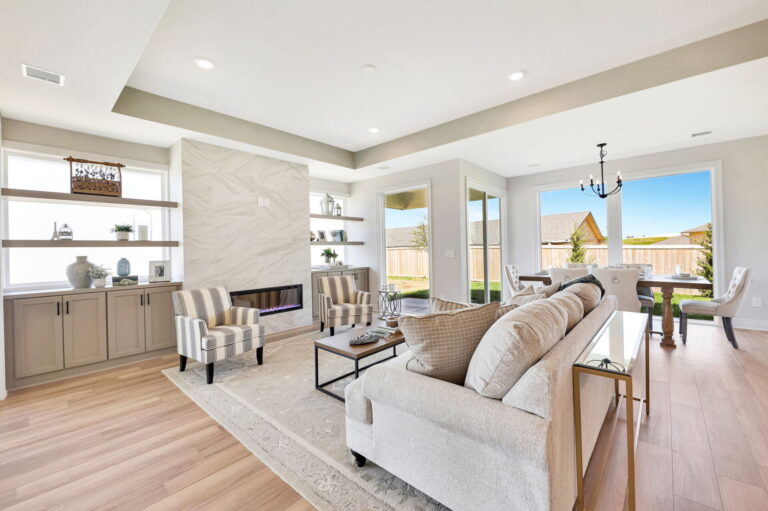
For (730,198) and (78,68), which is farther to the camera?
(730,198)

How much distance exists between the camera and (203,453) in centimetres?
201

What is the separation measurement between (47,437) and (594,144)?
624cm

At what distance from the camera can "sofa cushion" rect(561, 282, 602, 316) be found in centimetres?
213

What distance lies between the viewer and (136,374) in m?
3.30

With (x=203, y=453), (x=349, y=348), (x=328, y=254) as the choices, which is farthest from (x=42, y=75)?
(x=328, y=254)

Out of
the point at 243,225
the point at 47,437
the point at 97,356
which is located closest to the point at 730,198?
the point at 243,225

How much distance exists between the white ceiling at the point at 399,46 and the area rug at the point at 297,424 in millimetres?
2813

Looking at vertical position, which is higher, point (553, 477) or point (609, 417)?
point (553, 477)

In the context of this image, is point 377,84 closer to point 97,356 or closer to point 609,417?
point 609,417

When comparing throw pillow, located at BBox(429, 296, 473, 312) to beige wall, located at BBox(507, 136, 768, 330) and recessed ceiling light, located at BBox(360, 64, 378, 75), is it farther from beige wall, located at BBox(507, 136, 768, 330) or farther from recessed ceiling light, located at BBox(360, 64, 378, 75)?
beige wall, located at BBox(507, 136, 768, 330)

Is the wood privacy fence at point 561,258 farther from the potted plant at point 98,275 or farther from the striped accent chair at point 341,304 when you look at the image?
the potted plant at point 98,275

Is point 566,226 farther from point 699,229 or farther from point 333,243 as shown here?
point 333,243

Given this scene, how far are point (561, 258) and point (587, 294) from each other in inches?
171

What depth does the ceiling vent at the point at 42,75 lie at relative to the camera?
239 centimetres
